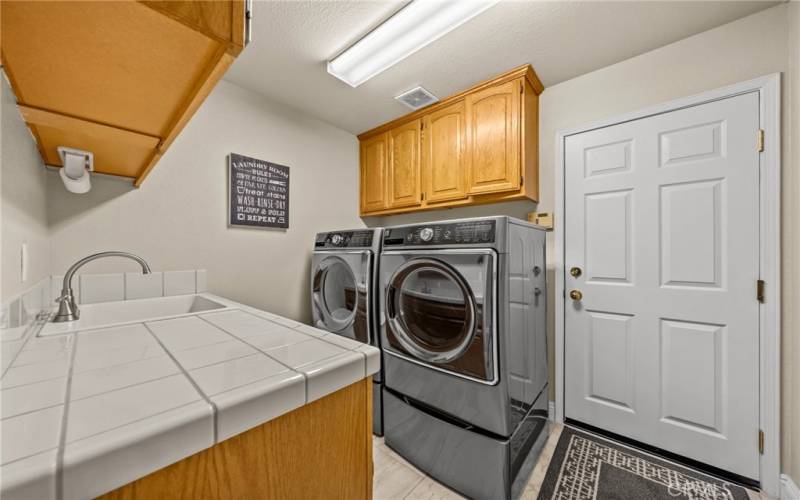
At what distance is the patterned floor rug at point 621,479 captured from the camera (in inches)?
55.0

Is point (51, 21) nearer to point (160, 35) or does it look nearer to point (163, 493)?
point (160, 35)

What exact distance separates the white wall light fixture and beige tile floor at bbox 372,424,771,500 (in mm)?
1737

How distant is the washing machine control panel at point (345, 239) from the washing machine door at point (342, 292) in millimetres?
60

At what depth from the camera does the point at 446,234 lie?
1.52 metres

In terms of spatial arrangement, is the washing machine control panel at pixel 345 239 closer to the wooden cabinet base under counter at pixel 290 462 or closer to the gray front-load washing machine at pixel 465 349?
the gray front-load washing machine at pixel 465 349

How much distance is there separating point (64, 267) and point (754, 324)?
340 cm

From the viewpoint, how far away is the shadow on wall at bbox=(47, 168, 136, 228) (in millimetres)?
1421

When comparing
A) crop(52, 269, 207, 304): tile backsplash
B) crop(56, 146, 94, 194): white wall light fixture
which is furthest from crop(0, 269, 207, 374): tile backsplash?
crop(56, 146, 94, 194): white wall light fixture

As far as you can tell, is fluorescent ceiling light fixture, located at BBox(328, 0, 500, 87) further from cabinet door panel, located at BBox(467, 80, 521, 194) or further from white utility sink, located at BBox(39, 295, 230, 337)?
white utility sink, located at BBox(39, 295, 230, 337)

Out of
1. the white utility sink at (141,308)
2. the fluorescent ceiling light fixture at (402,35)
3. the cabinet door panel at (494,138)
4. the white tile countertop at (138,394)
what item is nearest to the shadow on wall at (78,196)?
the white utility sink at (141,308)

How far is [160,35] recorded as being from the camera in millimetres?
485

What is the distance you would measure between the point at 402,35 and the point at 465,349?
5.26 feet

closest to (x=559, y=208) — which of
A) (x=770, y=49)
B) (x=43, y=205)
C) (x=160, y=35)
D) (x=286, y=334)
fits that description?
(x=770, y=49)

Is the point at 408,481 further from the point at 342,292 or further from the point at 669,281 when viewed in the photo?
the point at 669,281
